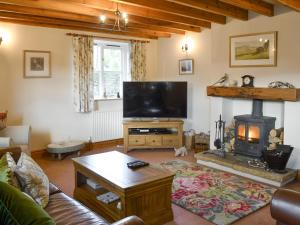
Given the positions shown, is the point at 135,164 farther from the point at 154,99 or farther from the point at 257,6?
the point at 154,99

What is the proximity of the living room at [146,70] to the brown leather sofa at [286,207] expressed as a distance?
3.55 ft

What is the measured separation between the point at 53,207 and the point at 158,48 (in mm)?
4964

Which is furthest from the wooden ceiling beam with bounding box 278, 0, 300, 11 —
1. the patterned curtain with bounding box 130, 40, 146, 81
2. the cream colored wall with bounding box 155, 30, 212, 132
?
the patterned curtain with bounding box 130, 40, 146, 81

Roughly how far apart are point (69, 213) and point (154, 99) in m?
3.79

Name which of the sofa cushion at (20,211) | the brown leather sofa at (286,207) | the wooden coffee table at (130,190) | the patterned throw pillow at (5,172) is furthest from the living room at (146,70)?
the sofa cushion at (20,211)

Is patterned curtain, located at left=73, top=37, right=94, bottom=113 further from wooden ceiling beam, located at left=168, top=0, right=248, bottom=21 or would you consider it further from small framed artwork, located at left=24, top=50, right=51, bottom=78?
wooden ceiling beam, located at left=168, top=0, right=248, bottom=21

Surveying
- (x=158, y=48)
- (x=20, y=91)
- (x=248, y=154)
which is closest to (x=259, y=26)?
(x=248, y=154)

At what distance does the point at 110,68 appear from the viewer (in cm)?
614

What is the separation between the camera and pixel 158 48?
6605 mm

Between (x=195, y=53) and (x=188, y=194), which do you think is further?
(x=195, y=53)

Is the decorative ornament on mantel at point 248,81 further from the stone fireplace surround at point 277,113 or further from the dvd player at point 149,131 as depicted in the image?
the dvd player at point 149,131

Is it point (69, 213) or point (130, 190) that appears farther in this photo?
point (130, 190)

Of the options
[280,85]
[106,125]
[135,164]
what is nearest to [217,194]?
[135,164]

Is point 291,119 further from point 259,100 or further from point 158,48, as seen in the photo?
point 158,48
